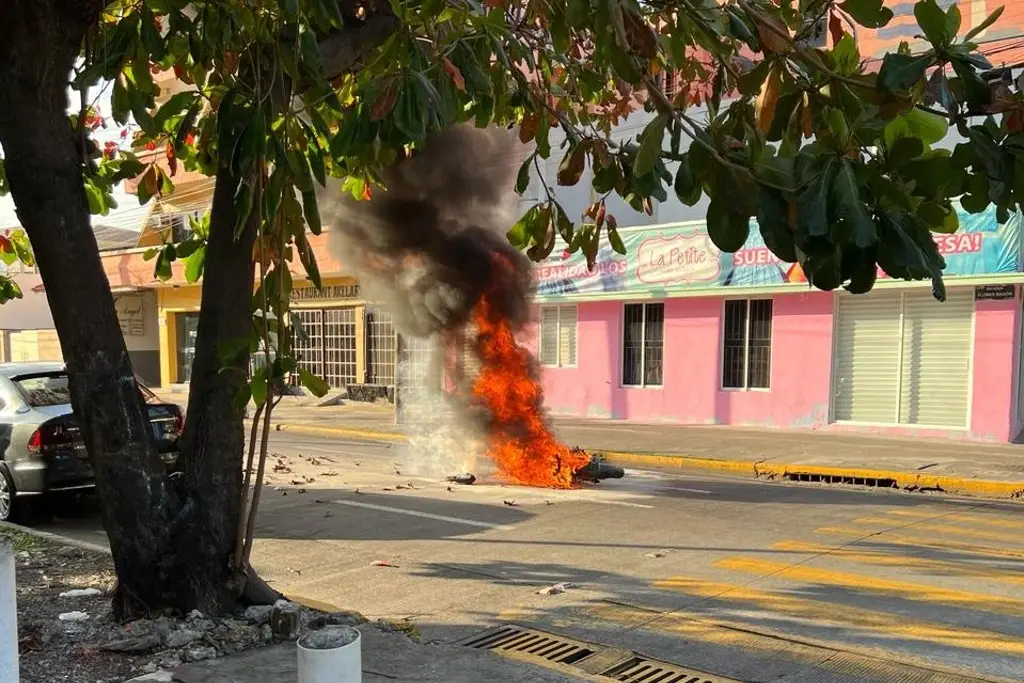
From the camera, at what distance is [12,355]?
116 feet

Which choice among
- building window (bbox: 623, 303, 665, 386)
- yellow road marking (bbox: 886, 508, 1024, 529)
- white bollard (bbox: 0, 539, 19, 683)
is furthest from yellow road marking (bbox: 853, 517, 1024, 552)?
building window (bbox: 623, 303, 665, 386)

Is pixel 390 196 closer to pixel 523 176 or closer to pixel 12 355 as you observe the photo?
pixel 523 176

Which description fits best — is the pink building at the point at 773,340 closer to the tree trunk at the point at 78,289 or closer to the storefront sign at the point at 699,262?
the storefront sign at the point at 699,262

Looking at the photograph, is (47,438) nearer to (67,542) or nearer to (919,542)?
(67,542)

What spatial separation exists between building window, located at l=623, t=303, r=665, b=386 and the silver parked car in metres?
11.4

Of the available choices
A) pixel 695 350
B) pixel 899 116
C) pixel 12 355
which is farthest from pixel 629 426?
pixel 12 355

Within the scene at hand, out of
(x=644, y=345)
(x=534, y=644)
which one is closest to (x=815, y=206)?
(x=534, y=644)

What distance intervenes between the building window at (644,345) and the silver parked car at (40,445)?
37.5ft

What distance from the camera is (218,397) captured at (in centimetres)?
479

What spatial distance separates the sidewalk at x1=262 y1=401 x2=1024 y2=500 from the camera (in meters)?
10.8

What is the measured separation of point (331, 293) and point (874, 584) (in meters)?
20.5

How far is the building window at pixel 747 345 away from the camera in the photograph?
16.2m

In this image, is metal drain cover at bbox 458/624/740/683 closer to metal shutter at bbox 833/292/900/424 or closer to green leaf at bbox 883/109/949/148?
green leaf at bbox 883/109/949/148

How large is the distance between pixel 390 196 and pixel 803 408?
9.29m
